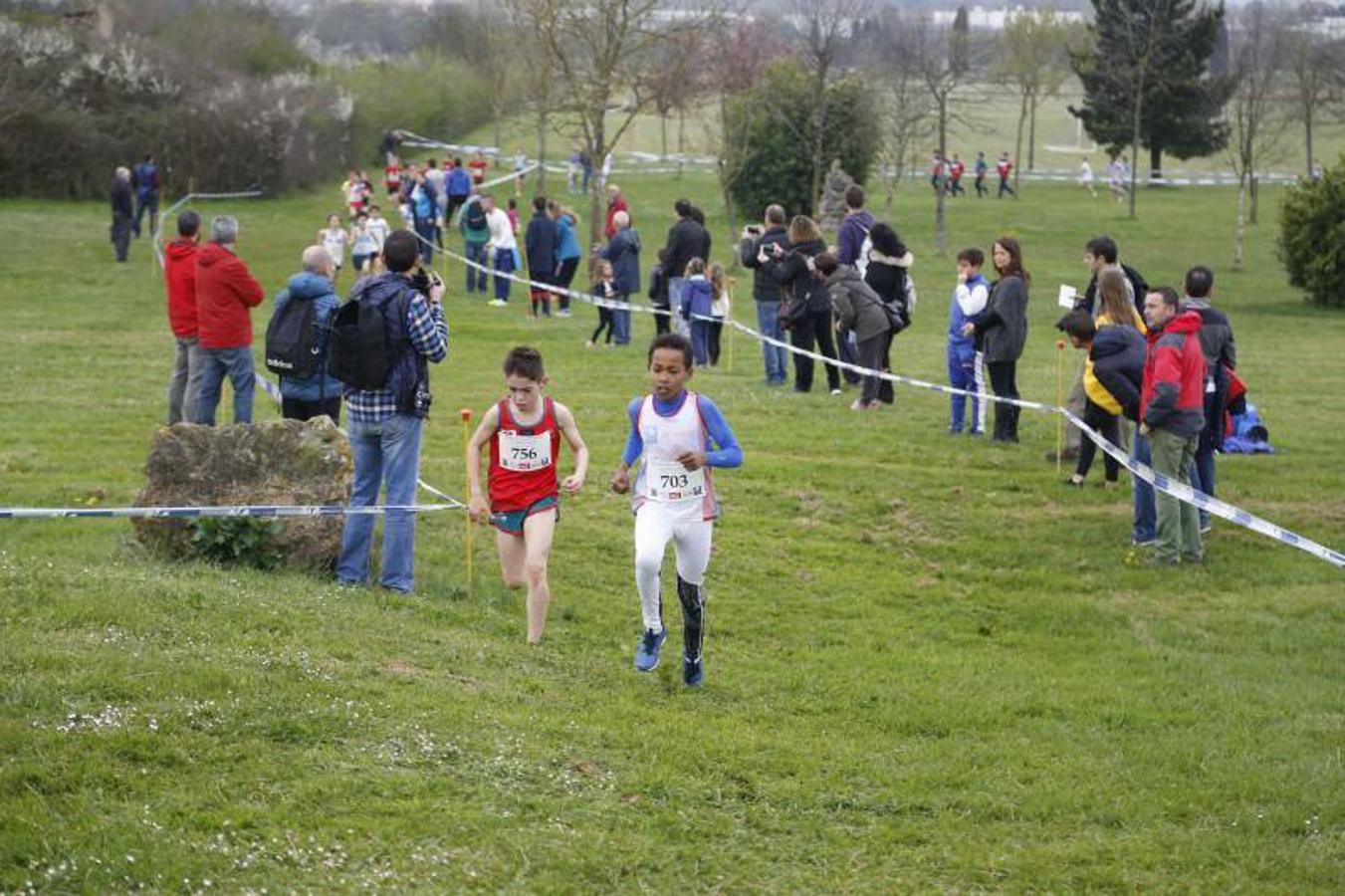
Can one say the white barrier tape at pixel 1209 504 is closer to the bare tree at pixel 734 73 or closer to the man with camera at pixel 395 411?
the man with camera at pixel 395 411

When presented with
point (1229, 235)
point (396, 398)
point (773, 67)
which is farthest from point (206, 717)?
point (1229, 235)

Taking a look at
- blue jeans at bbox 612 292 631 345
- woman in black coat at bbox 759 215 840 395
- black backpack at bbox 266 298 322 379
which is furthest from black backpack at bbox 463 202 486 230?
black backpack at bbox 266 298 322 379

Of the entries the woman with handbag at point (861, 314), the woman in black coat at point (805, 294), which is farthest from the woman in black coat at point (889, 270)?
the woman in black coat at point (805, 294)

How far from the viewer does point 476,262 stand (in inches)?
1237

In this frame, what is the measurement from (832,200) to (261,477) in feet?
105

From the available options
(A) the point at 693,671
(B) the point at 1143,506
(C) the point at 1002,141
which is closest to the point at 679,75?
(B) the point at 1143,506

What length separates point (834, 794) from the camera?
26.7ft

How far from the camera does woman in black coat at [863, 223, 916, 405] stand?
18484mm

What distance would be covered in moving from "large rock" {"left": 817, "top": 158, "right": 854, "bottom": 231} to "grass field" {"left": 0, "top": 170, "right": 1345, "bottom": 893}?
25021 millimetres

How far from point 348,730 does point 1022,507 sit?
336 inches

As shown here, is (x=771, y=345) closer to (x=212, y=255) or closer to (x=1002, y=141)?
(x=212, y=255)

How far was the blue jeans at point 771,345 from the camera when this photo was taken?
2080cm

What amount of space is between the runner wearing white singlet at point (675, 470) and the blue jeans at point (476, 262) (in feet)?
71.5

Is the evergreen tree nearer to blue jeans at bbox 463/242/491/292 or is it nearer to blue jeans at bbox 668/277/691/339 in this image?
blue jeans at bbox 463/242/491/292
